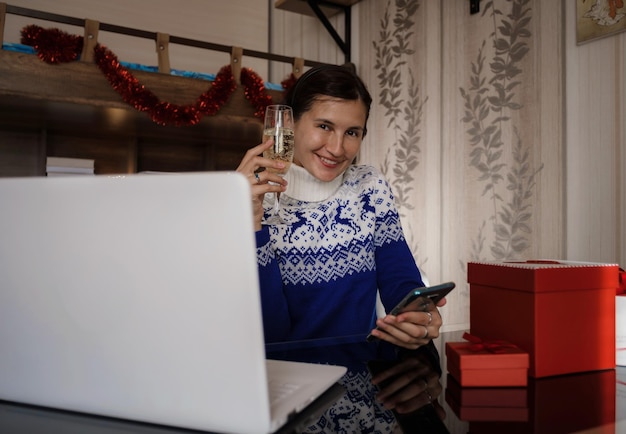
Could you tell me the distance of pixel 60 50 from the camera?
9.36 feet

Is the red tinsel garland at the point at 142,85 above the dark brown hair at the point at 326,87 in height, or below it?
above

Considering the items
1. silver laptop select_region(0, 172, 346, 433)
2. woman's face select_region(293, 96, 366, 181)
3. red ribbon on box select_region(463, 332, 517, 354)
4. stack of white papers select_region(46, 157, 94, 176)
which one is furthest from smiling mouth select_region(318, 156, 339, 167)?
stack of white papers select_region(46, 157, 94, 176)

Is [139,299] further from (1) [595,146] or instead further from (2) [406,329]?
(1) [595,146]

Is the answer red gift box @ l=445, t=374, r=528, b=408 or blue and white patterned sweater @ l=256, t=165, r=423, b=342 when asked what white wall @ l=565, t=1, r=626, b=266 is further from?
red gift box @ l=445, t=374, r=528, b=408

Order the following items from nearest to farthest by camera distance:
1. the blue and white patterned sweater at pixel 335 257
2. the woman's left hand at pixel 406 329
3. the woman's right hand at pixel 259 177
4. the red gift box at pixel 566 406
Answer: the red gift box at pixel 566 406 → the woman's left hand at pixel 406 329 → the woman's right hand at pixel 259 177 → the blue and white patterned sweater at pixel 335 257

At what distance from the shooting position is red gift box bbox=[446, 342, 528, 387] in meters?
0.78

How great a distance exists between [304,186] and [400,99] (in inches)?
75.8

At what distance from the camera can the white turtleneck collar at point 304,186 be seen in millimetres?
1604

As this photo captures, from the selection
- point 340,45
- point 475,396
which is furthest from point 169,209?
point 340,45

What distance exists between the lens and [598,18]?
2117 millimetres

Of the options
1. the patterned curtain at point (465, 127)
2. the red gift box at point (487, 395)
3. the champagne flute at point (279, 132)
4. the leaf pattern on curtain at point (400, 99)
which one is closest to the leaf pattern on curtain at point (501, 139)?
the patterned curtain at point (465, 127)

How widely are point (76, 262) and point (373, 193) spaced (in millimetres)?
1192

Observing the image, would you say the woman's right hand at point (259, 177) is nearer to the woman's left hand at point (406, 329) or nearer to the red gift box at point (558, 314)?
the woman's left hand at point (406, 329)

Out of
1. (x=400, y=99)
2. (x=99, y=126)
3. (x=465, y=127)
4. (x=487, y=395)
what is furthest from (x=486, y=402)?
(x=99, y=126)
